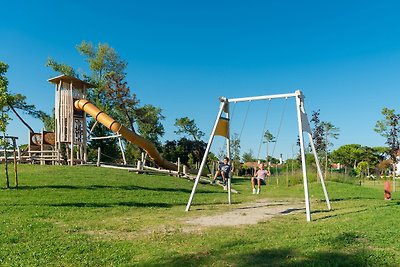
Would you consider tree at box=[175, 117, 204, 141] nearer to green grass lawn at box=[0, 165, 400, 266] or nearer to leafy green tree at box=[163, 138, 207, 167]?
leafy green tree at box=[163, 138, 207, 167]

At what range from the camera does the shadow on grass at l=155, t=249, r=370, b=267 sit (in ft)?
18.3

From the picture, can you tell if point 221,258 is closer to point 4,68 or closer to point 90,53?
point 4,68

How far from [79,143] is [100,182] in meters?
11.1

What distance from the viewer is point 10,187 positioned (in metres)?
15.1

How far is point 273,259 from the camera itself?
5848 millimetres

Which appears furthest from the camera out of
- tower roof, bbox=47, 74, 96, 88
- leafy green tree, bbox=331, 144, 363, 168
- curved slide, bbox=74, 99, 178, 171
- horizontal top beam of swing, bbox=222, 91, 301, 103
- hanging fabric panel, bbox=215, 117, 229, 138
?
leafy green tree, bbox=331, 144, 363, 168

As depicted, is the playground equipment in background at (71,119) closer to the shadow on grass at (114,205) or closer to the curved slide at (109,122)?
the curved slide at (109,122)

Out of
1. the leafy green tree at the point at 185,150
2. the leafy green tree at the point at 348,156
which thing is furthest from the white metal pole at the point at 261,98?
the leafy green tree at the point at 348,156

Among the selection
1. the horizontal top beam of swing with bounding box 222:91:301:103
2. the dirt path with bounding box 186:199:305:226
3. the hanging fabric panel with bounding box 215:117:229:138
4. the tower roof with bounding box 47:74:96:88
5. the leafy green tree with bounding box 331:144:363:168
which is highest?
the tower roof with bounding box 47:74:96:88

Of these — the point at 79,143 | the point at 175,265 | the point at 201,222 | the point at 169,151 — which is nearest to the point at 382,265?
the point at 175,265

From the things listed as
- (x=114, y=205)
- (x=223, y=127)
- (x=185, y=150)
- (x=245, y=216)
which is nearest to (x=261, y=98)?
(x=223, y=127)

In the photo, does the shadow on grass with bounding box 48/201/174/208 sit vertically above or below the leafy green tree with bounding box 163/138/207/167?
below

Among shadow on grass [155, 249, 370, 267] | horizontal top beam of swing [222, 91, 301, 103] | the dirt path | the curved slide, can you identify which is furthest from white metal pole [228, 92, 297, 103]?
the curved slide

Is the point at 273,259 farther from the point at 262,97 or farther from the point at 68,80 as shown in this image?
the point at 68,80
